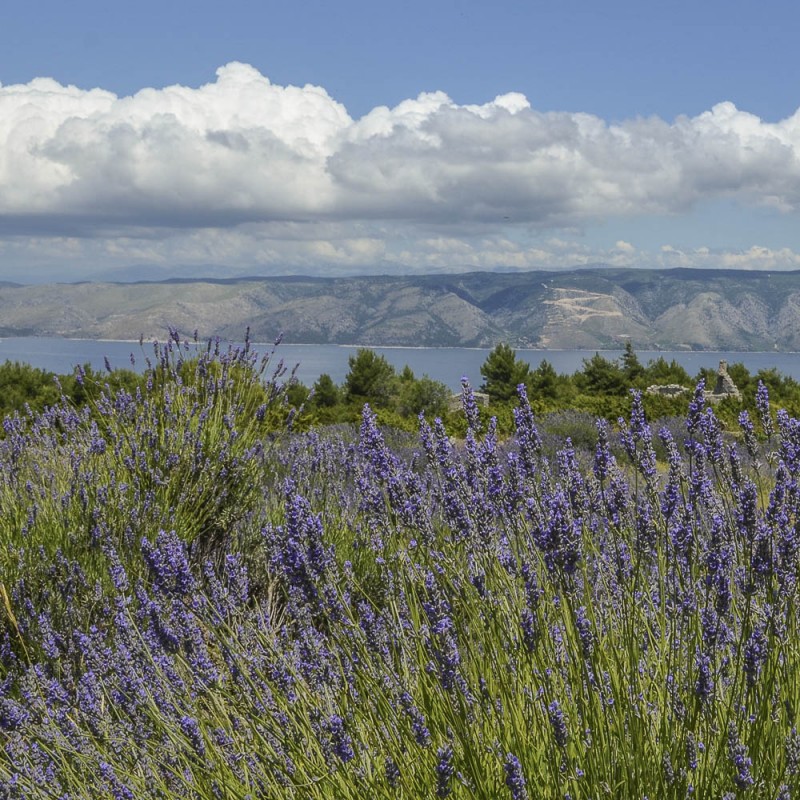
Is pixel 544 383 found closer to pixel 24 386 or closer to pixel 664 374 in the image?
pixel 664 374

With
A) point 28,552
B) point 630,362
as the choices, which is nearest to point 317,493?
point 28,552

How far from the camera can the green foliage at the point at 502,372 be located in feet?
71.7

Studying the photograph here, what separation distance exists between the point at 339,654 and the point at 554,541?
1048 mm

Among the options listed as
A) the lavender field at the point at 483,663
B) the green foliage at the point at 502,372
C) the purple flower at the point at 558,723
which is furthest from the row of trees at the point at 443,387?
the purple flower at the point at 558,723

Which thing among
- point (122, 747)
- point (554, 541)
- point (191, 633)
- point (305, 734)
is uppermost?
point (554, 541)

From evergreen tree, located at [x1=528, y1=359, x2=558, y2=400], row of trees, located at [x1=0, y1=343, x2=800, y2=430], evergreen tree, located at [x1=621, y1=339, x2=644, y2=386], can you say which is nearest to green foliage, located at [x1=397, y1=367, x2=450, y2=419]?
row of trees, located at [x1=0, y1=343, x2=800, y2=430]

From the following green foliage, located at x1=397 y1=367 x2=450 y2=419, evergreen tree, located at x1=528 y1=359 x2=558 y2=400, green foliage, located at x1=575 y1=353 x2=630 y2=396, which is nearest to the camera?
green foliage, located at x1=397 y1=367 x2=450 y2=419

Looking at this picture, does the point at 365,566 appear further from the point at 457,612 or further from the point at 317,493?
the point at 457,612

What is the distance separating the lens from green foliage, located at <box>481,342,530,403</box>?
21.9 m

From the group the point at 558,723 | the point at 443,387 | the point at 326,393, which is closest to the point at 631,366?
the point at 443,387

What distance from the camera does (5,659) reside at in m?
3.63

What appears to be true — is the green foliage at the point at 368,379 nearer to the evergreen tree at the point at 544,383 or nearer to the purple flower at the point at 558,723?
the evergreen tree at the point at 544,383

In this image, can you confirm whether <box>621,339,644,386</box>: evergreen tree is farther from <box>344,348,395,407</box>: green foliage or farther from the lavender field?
the lavender field

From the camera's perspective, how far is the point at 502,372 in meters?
22.5
